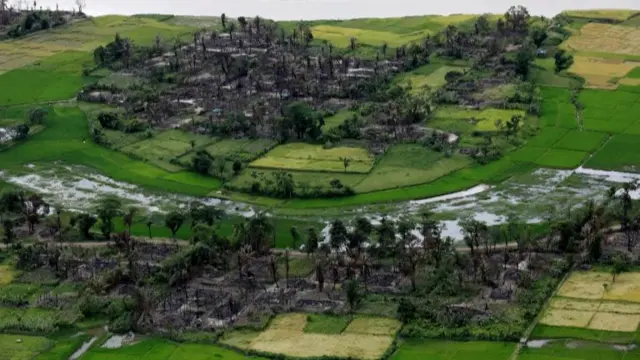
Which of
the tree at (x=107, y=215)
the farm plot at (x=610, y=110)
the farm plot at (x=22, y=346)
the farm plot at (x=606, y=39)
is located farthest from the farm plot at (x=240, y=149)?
the farm plot at (x=606, y=39)

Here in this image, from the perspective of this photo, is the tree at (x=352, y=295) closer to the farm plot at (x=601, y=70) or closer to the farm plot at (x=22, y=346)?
the farm plot at (x=22, y=346)

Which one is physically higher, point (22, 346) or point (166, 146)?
point (166, 146)

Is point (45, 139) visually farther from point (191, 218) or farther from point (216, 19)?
point (216, 19)

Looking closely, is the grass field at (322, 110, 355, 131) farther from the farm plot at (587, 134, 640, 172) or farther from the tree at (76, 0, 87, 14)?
the tree at (76, 0, 87, 14)

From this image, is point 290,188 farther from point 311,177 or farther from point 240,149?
point 240,149

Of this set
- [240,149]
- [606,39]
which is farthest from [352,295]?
[606,39]

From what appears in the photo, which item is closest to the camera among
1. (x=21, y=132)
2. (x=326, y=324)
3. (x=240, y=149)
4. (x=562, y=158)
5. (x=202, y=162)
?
(x=326, y=324)
